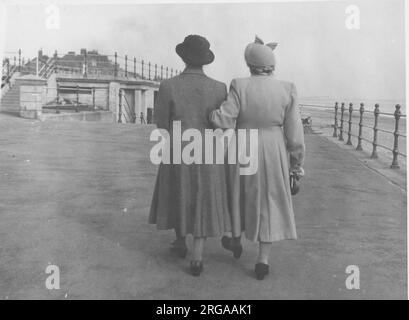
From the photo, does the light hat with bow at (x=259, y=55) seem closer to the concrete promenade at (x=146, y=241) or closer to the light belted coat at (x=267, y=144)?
the light belted coat at (x=267, y=144)

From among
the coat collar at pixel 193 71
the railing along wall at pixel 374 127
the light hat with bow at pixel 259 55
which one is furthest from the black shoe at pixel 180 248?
the railing along wall at pixel 374 127

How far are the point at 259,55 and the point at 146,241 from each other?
1.65 meters

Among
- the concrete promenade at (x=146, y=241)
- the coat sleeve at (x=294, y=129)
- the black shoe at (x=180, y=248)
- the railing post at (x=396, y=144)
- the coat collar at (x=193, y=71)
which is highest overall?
the coat collar at (x=193, y=71)

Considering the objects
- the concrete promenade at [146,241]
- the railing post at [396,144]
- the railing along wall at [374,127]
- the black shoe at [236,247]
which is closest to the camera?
the concrete promenade at [146,241]

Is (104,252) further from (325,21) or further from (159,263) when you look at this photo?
(325,21)

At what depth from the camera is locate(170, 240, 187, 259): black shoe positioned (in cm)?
336

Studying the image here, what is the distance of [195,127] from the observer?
3.05 m

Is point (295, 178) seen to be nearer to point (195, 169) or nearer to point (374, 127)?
point (195, 169)

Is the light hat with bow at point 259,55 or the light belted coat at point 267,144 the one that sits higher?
the light hat with bow at point 259,55

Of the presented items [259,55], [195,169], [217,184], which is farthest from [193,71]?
[217,184]

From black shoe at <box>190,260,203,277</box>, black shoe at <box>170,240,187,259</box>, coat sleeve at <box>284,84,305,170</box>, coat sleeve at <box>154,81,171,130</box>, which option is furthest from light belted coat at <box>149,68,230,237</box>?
coat sleeve at <box>284,84,305,170</box>

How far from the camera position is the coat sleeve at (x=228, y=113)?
2.98 m
